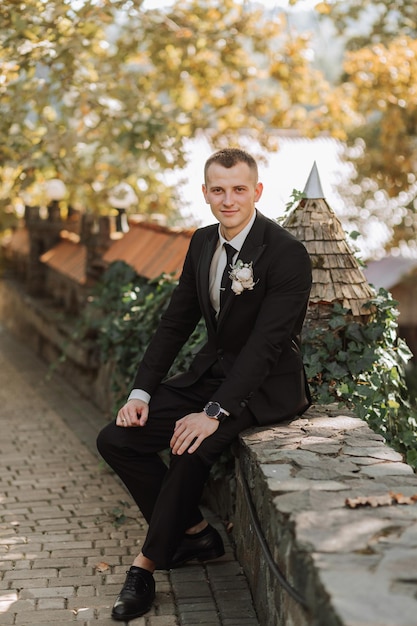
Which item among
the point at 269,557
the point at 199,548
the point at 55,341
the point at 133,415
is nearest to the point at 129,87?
the point at 55,341

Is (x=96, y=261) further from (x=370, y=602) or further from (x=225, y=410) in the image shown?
(x=370, y=602)

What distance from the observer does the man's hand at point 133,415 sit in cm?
441

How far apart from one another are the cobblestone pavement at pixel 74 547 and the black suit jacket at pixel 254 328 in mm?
865

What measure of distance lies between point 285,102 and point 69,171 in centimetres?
516

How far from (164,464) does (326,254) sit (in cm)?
160

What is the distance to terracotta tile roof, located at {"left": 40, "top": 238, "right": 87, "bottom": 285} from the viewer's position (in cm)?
968

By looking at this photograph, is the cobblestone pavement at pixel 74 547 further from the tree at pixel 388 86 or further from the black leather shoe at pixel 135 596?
the tree at pixel 388 86

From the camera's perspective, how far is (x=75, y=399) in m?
8.88

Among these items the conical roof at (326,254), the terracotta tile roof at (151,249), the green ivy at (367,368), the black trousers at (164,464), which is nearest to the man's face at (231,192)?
the black trousers at (164,464)

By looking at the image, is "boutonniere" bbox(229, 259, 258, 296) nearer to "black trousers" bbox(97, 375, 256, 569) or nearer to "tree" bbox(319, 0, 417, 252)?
"black trousers" bbox(97, 375, 256, 569)

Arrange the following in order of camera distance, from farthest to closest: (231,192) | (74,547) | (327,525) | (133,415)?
(74,547), (133,415), (231,192), (327,525)

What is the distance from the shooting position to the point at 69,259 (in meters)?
10.7

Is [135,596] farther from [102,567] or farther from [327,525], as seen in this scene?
[327,525]

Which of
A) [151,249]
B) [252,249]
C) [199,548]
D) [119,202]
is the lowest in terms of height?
[199,548]
